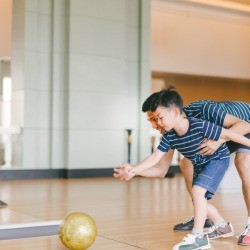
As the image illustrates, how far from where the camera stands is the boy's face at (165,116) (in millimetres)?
3096

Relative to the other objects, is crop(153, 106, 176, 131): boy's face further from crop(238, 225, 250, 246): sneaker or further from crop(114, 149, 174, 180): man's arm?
crop(238, 225, 250, 246): sneaker

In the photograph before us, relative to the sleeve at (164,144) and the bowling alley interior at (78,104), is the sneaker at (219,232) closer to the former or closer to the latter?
the sleeve at (164,144)

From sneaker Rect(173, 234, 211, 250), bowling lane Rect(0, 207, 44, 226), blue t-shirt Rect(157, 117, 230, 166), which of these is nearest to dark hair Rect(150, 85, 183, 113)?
blue t-shirt Rect(157, 117, 230, 166)

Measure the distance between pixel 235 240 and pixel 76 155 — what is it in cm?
627

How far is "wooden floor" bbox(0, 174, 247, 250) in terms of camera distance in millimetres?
3336

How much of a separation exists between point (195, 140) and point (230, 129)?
0.75 feet

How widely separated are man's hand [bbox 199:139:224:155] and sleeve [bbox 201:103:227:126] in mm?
164

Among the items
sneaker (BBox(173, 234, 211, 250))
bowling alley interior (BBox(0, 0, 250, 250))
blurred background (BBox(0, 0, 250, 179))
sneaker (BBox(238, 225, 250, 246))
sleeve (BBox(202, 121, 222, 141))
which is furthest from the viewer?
blurred background (BBox(0, 0, 250, 179))

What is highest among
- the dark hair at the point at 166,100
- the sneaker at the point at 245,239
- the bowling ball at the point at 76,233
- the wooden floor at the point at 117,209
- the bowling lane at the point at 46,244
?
the dark hair at the point at 166,100

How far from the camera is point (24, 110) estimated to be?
925cm

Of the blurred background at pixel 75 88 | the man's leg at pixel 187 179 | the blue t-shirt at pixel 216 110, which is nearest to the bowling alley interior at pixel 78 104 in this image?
the blurred background at pixel 75 88

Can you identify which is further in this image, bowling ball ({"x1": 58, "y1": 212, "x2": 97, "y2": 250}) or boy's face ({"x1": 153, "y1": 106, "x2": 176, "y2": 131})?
boy's face ({"x1": 153, "y1": 106, "x2": 176, "y2": 131})

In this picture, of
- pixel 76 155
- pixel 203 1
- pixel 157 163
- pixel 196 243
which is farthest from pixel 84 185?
pixel 203 1

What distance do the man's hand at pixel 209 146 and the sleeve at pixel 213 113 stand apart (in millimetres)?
164
